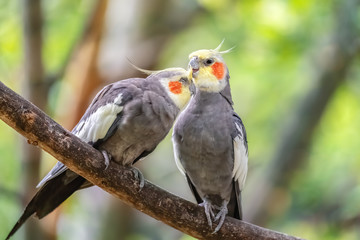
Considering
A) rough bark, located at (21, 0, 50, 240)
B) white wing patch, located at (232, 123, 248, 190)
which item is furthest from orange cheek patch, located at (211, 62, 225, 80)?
rough bark, located at (21, 0, 50, 240)

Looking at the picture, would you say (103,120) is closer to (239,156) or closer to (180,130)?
(180,130)

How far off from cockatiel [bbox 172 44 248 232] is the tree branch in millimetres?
118

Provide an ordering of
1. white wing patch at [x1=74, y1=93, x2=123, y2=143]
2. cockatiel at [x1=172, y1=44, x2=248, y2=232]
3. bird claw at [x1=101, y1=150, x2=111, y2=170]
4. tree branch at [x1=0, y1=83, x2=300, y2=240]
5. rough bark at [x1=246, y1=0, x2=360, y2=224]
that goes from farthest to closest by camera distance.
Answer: rough bark at [x1=246, y1=0, x2=360, y2=224], cockatiel at [x1=172, y1=44, x2=248, y2=232], white wing patch at [x1=74, y1=93, x2=123, y2=143], bird claw at [x1=101, y1=150, x2=111, y2=170], tree branch at [x1=0, y1=83, x2=300, y2=240]

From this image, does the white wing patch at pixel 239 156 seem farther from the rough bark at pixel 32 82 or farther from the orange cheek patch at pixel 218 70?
the rough bark at pixel 32 82

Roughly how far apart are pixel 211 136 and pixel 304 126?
2.40m

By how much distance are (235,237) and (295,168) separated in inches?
93.9

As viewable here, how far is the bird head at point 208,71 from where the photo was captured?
3.46 meters

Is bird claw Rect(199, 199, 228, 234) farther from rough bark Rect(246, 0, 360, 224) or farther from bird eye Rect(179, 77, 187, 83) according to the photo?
rough bark Rect(246, 0, 360, 224)

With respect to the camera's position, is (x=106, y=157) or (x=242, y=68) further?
(x=242, y=68)

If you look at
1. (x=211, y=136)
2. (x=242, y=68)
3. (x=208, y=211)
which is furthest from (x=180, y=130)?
(x=242, y=68)

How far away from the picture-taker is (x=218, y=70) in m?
3.54

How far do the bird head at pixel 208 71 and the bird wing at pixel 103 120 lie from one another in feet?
1.57

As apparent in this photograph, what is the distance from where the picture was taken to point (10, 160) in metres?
6.43

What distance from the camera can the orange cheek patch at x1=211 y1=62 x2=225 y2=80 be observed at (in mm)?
3513
